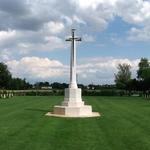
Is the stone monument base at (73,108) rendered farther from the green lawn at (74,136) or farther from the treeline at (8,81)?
the treeline at (8,81)

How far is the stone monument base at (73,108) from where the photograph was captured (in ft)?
101

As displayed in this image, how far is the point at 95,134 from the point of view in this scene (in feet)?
63.5

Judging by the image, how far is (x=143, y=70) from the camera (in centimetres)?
12062

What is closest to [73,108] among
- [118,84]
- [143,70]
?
Answer: [143,70]

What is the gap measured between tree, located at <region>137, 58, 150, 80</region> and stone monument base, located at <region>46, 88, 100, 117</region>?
277ft

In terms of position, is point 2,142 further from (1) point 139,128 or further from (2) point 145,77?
(2) point 145,77

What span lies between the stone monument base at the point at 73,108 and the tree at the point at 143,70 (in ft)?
277

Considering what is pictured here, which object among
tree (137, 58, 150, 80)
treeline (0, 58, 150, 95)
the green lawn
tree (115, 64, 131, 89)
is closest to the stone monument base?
the green lawn

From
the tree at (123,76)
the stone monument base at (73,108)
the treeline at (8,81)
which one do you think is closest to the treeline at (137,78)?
the tree at (123,76)

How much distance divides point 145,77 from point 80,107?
87.6 metres

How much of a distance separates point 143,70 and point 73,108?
300 feet

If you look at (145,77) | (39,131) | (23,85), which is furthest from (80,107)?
(23,85)

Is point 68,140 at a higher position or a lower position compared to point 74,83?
lower

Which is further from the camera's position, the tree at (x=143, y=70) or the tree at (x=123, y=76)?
the tree at (x=123, y=76)
